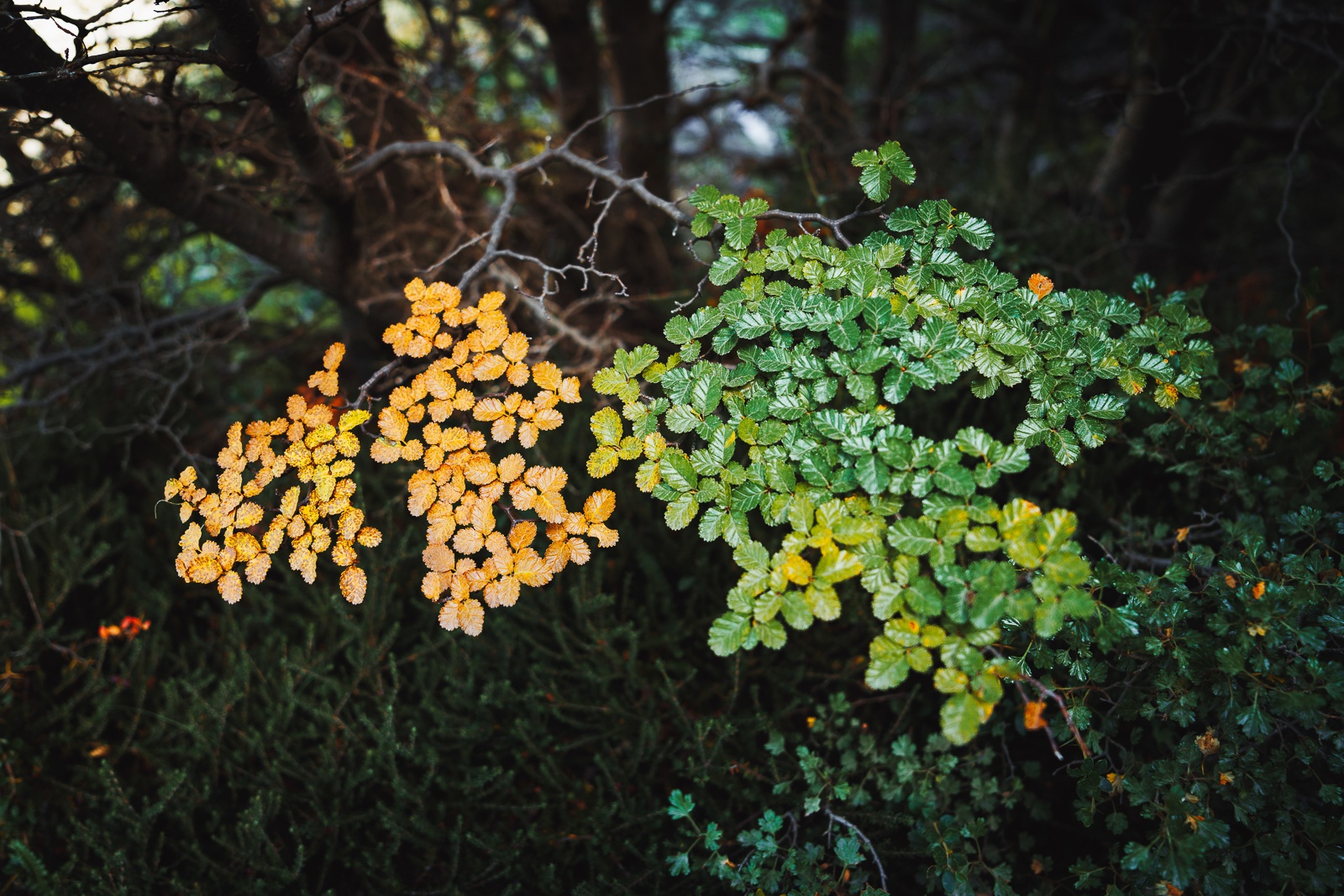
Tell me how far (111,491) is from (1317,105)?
504cm

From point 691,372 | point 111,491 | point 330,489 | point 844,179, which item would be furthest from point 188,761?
point 844,179

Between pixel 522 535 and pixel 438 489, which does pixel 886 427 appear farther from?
pixel 438 489

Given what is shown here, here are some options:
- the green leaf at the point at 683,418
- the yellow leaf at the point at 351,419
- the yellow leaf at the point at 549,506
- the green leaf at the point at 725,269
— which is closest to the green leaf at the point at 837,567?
the green leaf at the point at 683,418

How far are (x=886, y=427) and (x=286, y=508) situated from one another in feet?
3.69

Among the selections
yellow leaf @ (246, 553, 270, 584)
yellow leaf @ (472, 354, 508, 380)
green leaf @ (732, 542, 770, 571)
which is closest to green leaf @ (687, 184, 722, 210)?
yellow leaf @ (472, 354, 508, 380)

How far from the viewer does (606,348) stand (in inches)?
85.7

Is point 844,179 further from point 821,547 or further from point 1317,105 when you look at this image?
point 821,547

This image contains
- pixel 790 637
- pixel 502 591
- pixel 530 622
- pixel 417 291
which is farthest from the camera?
pixel 530 622

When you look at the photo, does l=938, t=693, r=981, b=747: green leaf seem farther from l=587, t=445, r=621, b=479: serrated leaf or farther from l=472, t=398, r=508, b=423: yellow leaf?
l=472, t=398, r=508, b=423: yellow leaf

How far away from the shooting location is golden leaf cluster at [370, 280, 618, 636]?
1230 millimetres

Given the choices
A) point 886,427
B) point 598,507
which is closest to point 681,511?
point 598,507

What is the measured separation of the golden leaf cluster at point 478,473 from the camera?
1.23 metres

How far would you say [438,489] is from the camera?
1310mm

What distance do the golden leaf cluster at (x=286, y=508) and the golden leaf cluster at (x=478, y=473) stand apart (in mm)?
99
